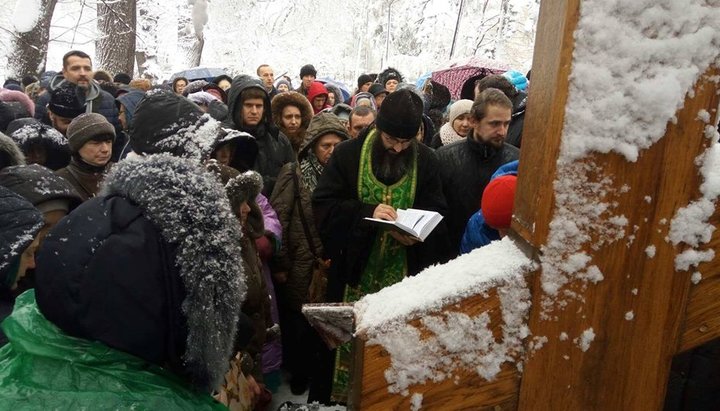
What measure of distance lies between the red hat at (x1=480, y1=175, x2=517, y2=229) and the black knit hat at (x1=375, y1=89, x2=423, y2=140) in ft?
3.09

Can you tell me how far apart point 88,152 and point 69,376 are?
7.74ft

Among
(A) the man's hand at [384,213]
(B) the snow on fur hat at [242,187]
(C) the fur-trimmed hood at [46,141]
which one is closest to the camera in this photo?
(B) the snow on fur hat at [242,187]

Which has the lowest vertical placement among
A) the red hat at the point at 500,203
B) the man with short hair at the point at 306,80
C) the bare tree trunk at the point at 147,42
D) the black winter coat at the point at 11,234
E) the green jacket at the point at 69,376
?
the green jacket at the point at 69,376

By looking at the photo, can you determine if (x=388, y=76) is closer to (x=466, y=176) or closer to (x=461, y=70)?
(x=461, y=70)

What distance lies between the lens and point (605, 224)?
659 mm

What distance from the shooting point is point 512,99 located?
4.36 m

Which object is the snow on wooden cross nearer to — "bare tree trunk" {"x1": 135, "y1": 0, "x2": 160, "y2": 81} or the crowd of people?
the crowd of people

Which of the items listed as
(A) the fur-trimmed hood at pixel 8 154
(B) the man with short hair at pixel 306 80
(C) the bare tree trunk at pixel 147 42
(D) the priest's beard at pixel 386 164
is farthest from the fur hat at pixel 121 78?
(C) the bare tree trunk at pixel 147 42

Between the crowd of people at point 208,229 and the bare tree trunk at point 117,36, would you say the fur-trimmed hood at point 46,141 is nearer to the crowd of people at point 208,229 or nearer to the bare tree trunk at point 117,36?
the crowd of people at point 208,229

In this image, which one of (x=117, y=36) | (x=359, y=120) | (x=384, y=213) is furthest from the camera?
(x=117, y=36)

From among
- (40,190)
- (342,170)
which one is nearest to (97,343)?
(40,190)

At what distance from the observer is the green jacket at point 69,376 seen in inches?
37.2

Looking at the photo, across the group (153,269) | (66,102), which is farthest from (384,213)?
(66,102)

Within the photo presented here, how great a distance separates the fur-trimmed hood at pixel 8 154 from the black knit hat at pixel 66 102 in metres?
2.09
